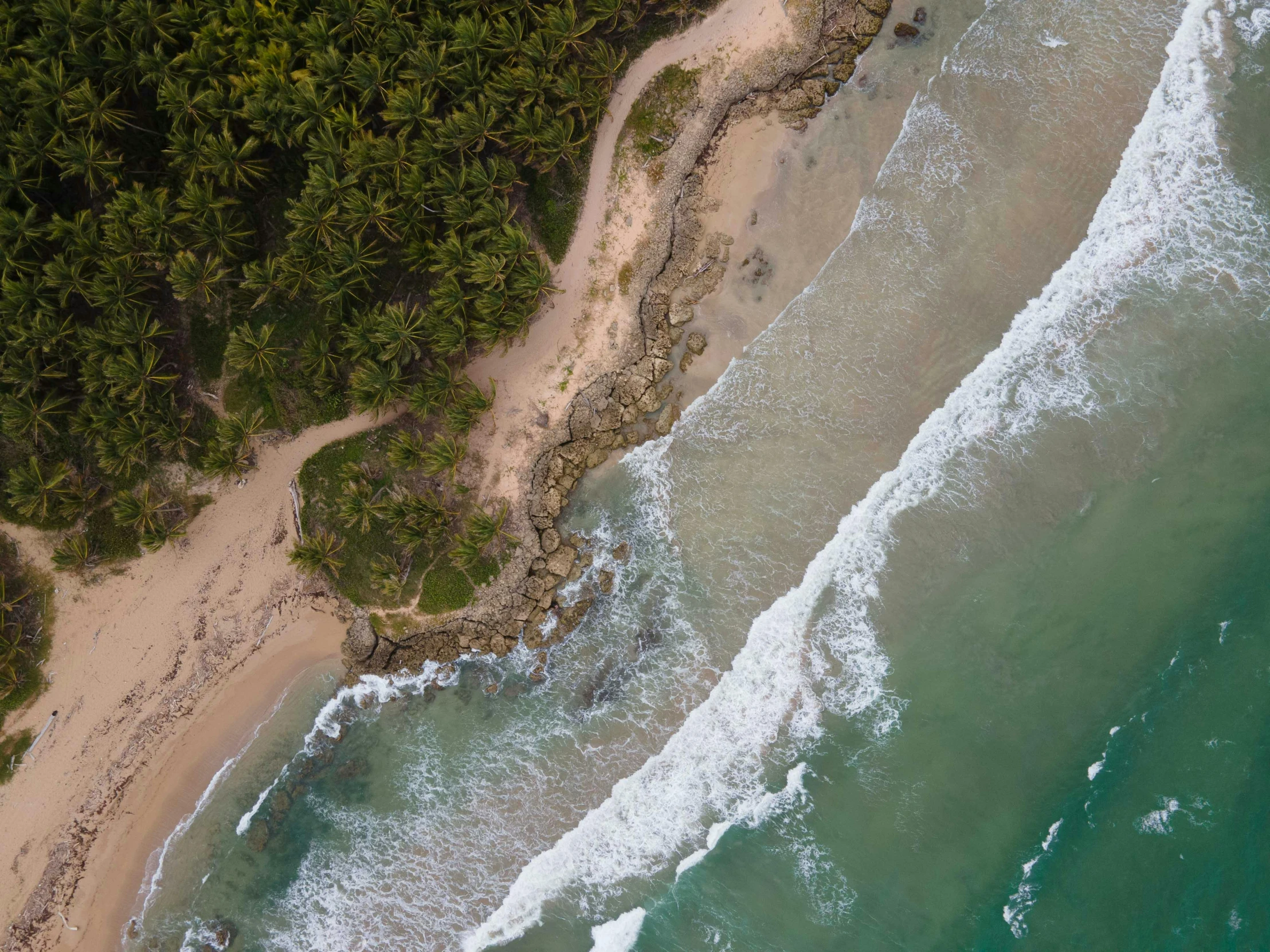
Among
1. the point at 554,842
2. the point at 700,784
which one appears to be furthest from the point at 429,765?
the point at 700,784

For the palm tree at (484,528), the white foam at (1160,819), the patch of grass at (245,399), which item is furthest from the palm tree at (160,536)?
the white foam at (1160,819)

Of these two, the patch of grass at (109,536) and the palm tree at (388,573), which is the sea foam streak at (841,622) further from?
the patch of grass at (109,536)

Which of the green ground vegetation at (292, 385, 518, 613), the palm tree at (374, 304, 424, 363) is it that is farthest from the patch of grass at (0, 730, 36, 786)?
the palm tree at (374, 304, 424, 363)

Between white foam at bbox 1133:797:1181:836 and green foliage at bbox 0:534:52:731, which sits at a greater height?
green foliage at bbox 0:534:52:731

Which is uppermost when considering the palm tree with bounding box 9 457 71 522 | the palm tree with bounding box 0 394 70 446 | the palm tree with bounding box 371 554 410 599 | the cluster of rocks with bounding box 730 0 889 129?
the palm tree with bounding box 0 394 70 446

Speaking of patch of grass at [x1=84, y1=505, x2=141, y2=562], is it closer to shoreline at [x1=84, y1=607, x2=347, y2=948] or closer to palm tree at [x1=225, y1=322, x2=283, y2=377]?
shoreline at [x1=84, y1=607, x2=347, y2=948]

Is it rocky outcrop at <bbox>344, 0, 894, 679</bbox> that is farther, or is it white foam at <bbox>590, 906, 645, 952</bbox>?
rocky outcrop at <bbox>344, 0, 894, 679</bbox>

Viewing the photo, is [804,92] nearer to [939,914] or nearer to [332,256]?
[332,256]

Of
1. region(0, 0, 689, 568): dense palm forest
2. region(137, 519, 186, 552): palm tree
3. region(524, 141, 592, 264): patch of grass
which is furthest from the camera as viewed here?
region(524, 141, 592, 264): patch of grass
